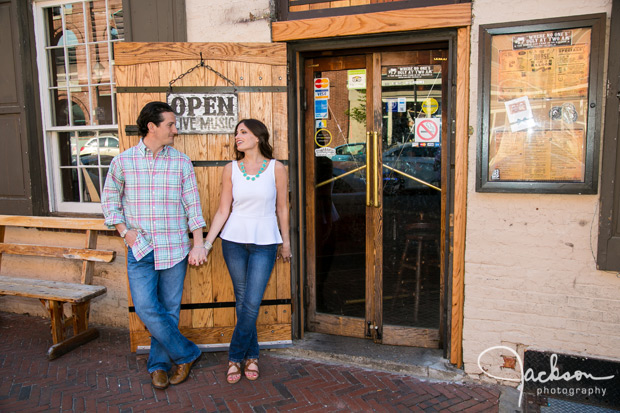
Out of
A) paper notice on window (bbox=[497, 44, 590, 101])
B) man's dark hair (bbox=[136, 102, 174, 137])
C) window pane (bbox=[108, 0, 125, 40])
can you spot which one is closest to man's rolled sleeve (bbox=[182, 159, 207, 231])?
man's dark hair (bbox=[136, 102, 174, 137])

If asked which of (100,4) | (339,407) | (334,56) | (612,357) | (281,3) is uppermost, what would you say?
(100,4)

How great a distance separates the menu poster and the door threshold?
1.50 metres

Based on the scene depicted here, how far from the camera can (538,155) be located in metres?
3.23

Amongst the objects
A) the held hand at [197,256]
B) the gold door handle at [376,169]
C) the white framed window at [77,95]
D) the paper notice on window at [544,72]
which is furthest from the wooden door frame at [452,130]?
the white framed window at [77,95]

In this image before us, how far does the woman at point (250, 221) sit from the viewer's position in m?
3.42

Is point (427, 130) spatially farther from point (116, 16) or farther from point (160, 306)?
point (116, 16)

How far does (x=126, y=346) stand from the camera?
14.1ft

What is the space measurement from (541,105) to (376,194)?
138 cm

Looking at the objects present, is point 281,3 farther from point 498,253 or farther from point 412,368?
point 412,368

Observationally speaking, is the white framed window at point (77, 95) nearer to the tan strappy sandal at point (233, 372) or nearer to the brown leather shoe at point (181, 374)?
the brown leather shoe at point (181, 374)

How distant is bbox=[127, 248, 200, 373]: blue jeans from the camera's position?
133 inches

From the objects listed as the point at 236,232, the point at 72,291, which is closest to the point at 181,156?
the point at 236,232

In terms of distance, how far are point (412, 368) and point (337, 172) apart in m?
1.70

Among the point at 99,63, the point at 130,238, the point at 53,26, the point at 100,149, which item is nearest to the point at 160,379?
the point at 130,238
